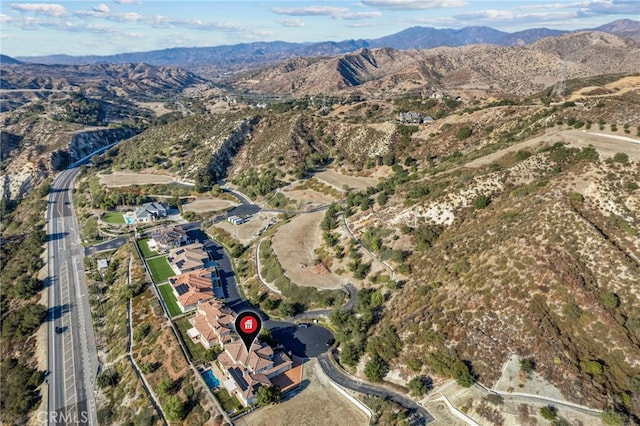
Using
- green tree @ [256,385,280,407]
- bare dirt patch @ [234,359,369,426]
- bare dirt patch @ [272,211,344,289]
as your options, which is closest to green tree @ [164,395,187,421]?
bare dirt patch @ [234,359,369,426]

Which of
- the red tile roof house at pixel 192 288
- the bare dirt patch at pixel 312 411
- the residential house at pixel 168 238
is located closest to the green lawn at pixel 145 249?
the residential house at pixel 168 238

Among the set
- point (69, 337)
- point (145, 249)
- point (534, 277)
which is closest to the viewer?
point (534, 277)

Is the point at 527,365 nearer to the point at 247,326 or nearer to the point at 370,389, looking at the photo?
the point at 370,389

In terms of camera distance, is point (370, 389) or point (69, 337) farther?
point (69, 337)

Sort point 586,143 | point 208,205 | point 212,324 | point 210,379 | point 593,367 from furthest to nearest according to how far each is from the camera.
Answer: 1. point 208,205
2. point 586,143
3. point 212,324
4. point 210,379
5. point 593,367

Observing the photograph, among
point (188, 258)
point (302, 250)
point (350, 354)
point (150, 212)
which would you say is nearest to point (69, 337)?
point (188, 258)

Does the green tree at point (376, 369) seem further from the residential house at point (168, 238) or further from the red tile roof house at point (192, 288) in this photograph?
the residential house at point (168, 238)

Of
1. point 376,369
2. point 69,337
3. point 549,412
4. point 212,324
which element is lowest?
point 69,337
